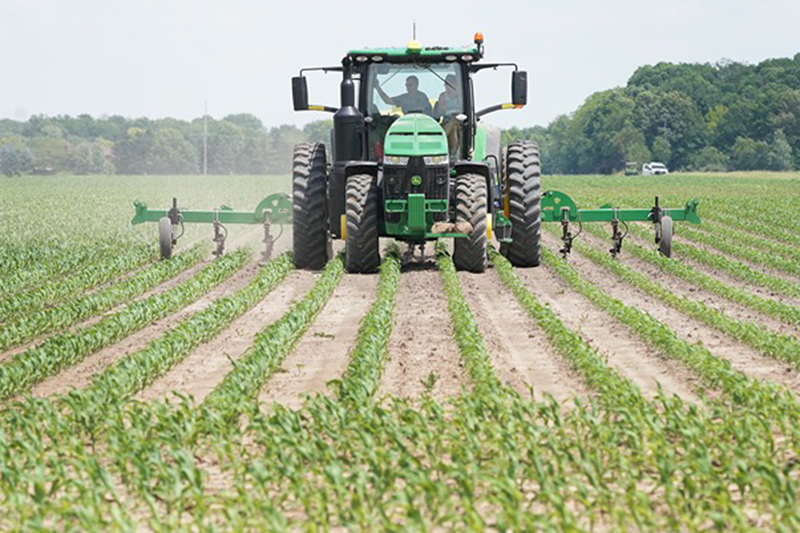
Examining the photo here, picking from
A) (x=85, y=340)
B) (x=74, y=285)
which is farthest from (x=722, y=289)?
(x=74, y=285)

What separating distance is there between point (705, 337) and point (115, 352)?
509 cm

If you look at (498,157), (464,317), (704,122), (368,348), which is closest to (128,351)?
(368,348)

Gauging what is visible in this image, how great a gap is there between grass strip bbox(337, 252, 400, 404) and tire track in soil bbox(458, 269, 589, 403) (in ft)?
2.86

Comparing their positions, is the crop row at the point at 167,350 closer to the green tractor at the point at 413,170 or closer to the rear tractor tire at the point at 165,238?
the green tractor at the point at 413,170

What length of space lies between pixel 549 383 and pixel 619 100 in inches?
3998

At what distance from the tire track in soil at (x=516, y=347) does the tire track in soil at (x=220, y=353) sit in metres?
2.01

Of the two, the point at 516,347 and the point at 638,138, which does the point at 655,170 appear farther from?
the point at 516,347

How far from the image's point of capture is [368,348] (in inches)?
342

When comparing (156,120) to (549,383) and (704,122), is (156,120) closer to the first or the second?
(704,122)

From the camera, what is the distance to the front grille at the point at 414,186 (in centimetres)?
1364

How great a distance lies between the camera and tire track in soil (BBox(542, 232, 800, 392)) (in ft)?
27.6

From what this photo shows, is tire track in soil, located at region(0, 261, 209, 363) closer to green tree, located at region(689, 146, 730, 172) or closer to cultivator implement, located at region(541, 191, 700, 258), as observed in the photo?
cultivator implement, located at region(541, 191, 700, 258)

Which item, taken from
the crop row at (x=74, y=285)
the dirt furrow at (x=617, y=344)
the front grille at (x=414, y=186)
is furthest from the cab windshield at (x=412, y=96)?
the crop row at (x=74, y=285)

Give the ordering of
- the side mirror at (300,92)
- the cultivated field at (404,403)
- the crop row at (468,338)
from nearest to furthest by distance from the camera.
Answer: the cultivated field at (404,403)
the crop row at (468,338)
the side mirror at (300,92)
